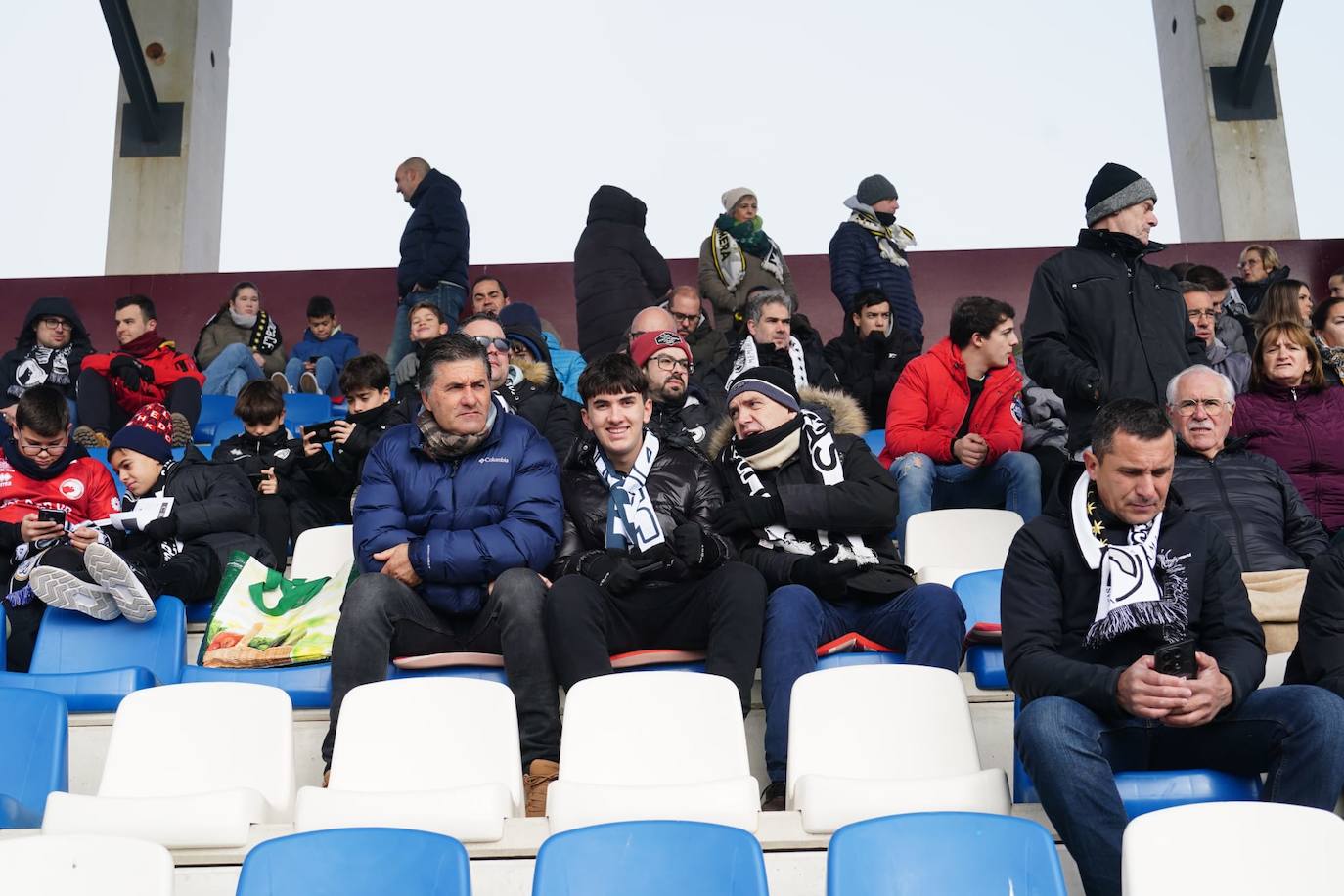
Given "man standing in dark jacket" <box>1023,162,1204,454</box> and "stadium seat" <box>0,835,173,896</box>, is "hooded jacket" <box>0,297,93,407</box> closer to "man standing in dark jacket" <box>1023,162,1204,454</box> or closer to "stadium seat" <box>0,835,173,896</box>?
"man standing in dark jacket" <box>1023,162,1204,454</box>

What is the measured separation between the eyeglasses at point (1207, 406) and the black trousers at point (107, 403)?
4659mm

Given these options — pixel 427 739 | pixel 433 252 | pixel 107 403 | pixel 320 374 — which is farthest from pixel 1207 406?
pixel 320 374

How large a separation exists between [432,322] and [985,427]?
2.43 meters

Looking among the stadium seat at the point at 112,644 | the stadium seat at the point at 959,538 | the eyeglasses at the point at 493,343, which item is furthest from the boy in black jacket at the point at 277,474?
the stadium seat at the point at 959,538

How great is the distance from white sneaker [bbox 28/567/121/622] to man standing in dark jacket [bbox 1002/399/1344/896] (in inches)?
97.3

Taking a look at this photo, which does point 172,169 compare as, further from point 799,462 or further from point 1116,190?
point 1116,190

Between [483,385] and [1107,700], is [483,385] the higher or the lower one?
the higher one

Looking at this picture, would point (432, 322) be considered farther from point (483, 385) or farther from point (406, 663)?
point (406, 663)

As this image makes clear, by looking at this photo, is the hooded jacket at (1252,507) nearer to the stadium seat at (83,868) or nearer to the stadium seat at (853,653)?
the stadium seat at (853,653)

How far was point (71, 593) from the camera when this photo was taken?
3994 mm

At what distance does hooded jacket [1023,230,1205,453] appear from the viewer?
4.25 m

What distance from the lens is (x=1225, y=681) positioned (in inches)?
110

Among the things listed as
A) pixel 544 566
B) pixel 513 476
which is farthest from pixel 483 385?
pixel 544 566

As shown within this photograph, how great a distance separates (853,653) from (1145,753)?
886 mm
